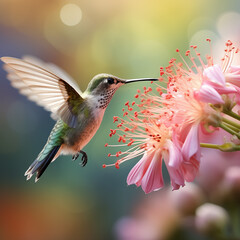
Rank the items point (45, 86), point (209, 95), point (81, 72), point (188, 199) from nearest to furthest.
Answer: point (209, 95)
point (45, 86)
point (188, 199)
point (81, 72)

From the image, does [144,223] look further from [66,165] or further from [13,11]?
[13,11]

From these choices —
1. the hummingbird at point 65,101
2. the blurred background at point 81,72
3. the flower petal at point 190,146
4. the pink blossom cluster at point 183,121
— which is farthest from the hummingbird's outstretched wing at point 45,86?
the blurred background at point 81,72

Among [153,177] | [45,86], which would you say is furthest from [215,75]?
[45,86]

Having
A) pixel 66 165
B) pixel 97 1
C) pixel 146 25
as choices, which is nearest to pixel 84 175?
pixel 66 165

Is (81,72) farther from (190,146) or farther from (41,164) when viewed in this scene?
(190,146)

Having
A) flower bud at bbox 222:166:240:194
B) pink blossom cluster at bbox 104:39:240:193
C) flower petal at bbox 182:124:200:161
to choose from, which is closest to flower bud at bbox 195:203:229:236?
flower bud at bbox 222:166:240:194

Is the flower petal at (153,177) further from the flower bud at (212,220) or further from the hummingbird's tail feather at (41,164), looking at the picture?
the flower bud at (212,220)

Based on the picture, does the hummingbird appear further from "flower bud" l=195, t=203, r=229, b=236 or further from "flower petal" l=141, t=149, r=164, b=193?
"flower bud" l=195, t=203, r=229, b=236
